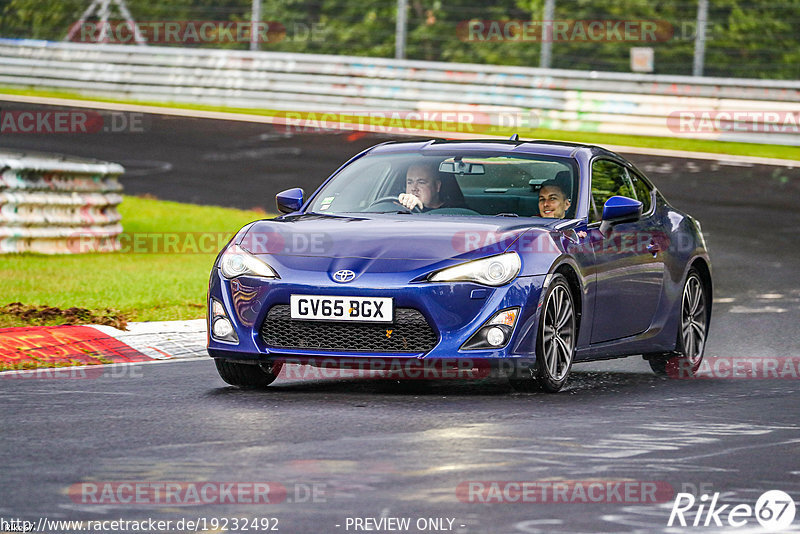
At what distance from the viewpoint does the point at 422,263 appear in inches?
344

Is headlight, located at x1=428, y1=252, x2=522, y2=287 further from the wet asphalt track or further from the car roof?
the car roof

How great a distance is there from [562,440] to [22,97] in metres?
24.1

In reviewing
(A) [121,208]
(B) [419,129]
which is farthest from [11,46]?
(A) [121,208]

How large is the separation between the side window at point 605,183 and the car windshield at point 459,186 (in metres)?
0.19

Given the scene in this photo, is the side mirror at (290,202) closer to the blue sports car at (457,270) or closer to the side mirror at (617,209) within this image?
the blue sports car at (457,270)

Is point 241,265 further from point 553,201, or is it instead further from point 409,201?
point 553,201

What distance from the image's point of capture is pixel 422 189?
33.0 ft

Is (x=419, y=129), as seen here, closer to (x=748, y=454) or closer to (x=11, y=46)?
(x=11, y=46)

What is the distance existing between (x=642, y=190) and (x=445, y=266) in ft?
9.40

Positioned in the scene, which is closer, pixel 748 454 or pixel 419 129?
pixel 748 454

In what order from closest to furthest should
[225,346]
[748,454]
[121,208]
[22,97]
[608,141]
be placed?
[748,454] → [225,346] → [121,208] → [608,141] → [22,97]

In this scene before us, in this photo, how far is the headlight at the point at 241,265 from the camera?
29.3 ft

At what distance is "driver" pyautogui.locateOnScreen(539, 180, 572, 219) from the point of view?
32.5ft

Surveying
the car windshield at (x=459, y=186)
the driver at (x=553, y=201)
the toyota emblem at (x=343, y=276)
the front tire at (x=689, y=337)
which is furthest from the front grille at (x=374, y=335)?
the front tire at (x=689, y=337)
